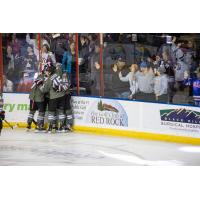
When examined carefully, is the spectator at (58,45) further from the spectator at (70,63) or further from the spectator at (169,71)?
the spectator at (169,71)

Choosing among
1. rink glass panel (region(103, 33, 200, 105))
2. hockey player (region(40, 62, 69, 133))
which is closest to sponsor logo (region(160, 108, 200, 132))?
rink glass panel (region(103, 33, 200, 105))

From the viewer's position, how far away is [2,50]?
11023 millimetres

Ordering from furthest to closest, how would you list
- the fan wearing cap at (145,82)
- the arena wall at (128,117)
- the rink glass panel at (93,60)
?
the fan wearing cap at (145,82), the rink glass panel at (93,60), the arena wall at (128,117)

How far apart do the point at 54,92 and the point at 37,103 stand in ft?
0.78

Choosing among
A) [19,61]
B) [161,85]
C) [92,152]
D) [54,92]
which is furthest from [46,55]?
[161,85]

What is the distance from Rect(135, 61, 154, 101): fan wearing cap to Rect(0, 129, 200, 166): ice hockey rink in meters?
0.51

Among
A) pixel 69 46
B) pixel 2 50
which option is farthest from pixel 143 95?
pixel 2 50

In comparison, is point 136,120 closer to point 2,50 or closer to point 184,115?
point 184,115

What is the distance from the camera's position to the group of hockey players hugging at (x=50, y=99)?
35.9 feet

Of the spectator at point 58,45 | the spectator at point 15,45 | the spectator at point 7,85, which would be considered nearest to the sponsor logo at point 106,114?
the spectator at point 58,45

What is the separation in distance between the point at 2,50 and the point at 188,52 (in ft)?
6.92

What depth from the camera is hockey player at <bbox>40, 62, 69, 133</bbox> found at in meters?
11.0
